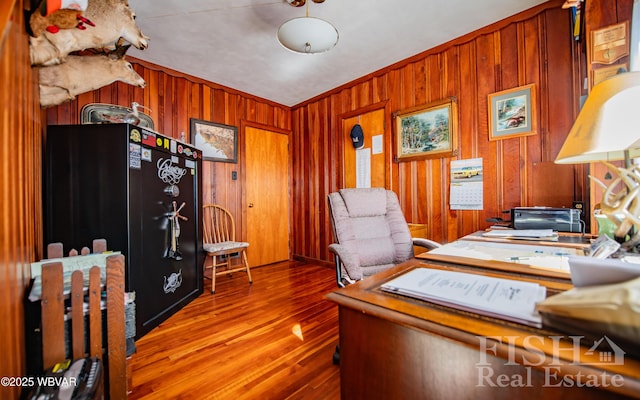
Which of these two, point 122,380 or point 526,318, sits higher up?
point 526,318

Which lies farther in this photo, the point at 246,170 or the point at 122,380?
the point at 246,170

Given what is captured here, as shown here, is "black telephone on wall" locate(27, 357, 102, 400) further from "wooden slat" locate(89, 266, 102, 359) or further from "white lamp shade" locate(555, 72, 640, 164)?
"white lamp shade" locate(555, 72, 640, 164)

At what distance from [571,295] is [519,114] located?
2.41 metres

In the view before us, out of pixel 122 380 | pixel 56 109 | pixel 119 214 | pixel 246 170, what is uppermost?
pixel 56 109

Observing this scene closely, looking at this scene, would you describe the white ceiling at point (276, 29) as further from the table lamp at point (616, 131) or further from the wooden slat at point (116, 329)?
the wooden slat at point (116, 329)

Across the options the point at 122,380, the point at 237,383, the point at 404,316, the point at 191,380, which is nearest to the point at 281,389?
the point at 237,383

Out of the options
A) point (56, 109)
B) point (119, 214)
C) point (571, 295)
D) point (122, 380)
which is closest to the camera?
point (571, 295)

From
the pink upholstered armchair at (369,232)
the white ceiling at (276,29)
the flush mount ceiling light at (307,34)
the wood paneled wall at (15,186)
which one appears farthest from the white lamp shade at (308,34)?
the wood paneled wall at (15,186)

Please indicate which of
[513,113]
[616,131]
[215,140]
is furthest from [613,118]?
[215,140]

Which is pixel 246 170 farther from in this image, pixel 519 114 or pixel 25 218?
pixel 519 114

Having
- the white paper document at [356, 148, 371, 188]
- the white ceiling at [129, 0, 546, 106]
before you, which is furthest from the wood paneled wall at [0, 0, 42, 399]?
the white paper document at [356, 148, 371, 188]

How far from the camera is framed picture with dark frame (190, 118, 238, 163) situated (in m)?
3.42

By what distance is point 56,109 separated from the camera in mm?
2506

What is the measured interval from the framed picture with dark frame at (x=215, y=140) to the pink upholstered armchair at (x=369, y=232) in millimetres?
2397
